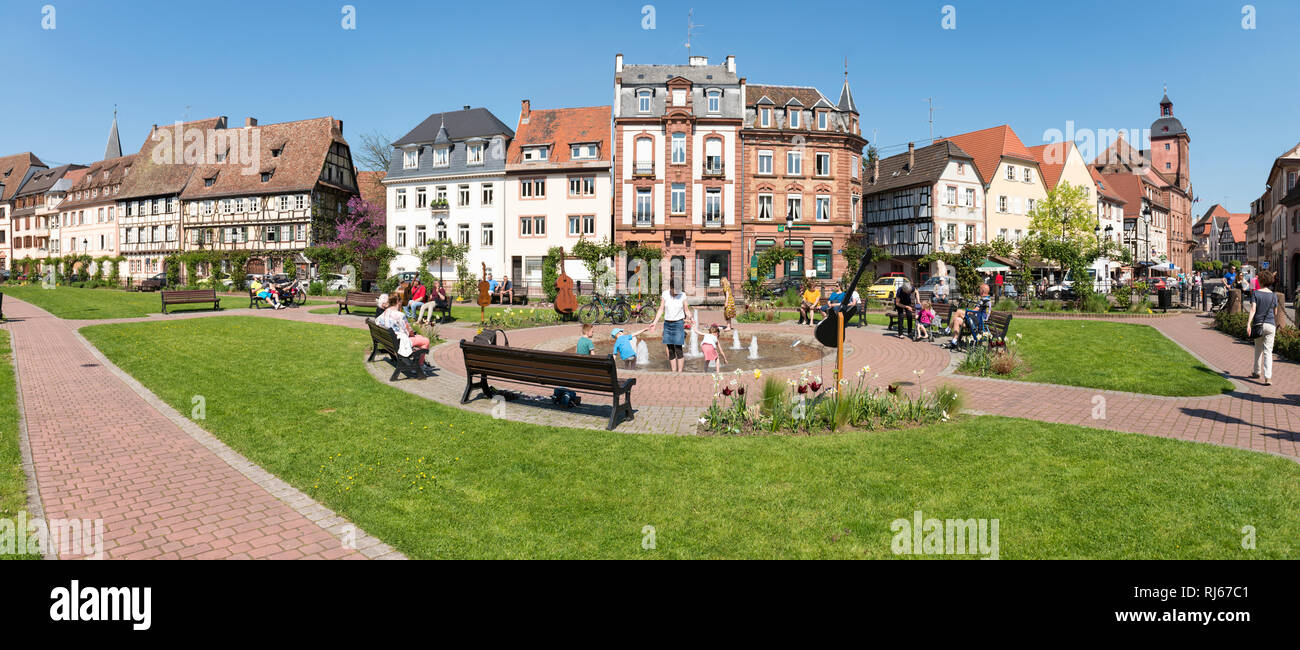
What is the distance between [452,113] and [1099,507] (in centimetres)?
5231

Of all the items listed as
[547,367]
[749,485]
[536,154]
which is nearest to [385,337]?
[547,367]

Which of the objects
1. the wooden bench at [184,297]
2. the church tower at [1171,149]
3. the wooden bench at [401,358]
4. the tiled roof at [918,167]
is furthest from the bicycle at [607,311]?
the church tower at [1171,149]

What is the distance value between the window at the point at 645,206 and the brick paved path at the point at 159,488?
35.2m

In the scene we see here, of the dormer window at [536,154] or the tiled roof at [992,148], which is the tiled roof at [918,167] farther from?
the dormer window at [536,154]

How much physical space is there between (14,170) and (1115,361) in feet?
371

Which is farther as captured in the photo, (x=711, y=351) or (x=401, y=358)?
(x=711, y=351)

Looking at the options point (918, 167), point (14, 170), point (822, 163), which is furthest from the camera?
point (14, 170)

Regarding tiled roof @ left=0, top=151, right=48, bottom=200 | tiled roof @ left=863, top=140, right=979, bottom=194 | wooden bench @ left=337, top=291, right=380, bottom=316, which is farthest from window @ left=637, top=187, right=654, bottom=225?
tiled roof @ left=0, top=151, right=48, bottom=200

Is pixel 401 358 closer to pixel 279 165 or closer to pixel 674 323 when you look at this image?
pixel 674 323

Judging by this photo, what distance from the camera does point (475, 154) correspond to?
1880 inches
